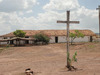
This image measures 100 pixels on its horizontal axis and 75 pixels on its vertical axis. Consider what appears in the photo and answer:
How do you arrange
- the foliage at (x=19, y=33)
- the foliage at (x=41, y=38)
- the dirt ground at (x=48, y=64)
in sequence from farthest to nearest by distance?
the foliage at (x=19, y=33)
the foliage at (x=41, y=38)
the dirt ground at (x=48, y=64)

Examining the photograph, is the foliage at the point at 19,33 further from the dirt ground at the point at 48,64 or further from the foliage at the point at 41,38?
the dirt ground at the point at 48,64

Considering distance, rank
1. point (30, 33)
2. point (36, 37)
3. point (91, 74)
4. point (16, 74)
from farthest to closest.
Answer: point (30, 33) → point (36, 37) → point (16, 74) → point (91, 74)

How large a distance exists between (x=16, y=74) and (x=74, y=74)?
3.35 m

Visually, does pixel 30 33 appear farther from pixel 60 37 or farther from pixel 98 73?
pixel 98 73

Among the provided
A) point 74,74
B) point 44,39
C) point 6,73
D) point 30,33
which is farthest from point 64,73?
point 30,33

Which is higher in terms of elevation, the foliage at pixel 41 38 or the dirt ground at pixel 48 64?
the foliage at pixel 41 38

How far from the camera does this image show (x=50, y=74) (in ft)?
27.8

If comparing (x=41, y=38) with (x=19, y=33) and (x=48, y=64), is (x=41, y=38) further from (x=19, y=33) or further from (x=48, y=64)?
(x=48, y=64)

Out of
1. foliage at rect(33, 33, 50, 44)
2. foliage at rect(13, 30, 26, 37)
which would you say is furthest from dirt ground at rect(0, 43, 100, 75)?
foliage at rect(13, 30, 26, 37)

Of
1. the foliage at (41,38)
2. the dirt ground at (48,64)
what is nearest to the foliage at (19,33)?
the foliage at (41,38)

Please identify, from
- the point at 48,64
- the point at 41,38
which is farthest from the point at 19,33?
the point at 48,64

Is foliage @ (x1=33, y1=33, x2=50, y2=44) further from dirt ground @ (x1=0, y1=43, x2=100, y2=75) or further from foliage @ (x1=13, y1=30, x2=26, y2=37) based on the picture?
dirt ground @ (x1=0, y1=43, x2=100, y2=75)

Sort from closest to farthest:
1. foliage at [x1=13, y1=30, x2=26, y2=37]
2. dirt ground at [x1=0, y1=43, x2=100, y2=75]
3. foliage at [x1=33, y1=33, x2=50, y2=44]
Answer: dirt ground at [x1=0, y1=43, x2=100, y2=75] < foliage at [x1=33, y1=33, x2=50, y2=44] < foliage at [x1=13, y1=30, x2=26, y2=37]

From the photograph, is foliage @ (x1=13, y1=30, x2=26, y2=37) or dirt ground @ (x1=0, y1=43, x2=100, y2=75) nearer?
dirt ground @ (x1=0, y1=43, x2=100, y2=75)
